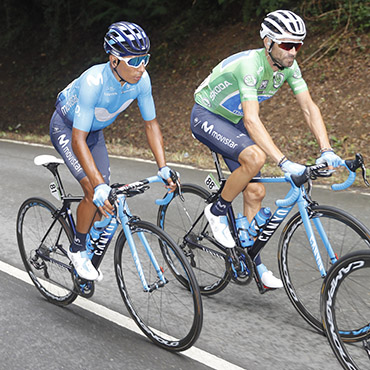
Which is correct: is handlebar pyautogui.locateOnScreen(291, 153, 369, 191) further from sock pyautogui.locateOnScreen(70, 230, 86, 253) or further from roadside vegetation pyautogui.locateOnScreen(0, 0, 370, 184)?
roadside vegetation pyautogui.locateOnScreen(0, 0, 370, 184)

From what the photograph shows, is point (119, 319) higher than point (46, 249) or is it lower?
lower

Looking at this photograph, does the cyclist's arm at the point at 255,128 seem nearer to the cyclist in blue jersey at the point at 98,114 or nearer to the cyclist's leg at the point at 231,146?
the cyclist's leg at the point at 231,146

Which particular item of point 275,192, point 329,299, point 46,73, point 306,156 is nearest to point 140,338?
point 329,299

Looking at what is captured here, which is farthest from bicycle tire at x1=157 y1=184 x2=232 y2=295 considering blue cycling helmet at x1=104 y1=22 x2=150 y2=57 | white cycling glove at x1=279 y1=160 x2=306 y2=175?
blue cycling helmet at x1=104 y1=22 x2=150 y2=57

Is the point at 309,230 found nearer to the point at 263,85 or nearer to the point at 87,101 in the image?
the point at 263,85

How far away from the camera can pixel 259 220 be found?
15.0 feet

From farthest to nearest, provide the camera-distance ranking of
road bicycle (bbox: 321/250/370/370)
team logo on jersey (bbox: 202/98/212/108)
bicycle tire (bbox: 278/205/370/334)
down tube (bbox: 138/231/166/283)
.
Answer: team logo on jersey (bbox: 202/98/212/108), down tube (bbox: 138/231/166/283), bicycle tire (bbox: 278/205/370/334), road bicycle (bbox: 321/250/370/370)

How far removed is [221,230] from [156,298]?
779mm

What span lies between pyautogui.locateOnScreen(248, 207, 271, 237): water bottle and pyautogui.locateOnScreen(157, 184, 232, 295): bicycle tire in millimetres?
336

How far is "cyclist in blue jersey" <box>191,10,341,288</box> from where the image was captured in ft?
14.0

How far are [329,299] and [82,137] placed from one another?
80.7 inches

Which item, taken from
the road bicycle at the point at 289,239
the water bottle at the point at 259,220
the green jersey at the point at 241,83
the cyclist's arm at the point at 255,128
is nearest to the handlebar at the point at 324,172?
the road bicycle at the point at 289,239

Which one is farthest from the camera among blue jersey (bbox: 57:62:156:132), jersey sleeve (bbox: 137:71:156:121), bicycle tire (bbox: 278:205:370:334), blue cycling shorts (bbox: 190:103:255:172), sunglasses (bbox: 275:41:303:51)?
blue cycling shorts (bbox: 190:103:255:172)

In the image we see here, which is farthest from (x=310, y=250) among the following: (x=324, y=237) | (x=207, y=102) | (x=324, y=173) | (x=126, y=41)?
(x=126, y=41)
